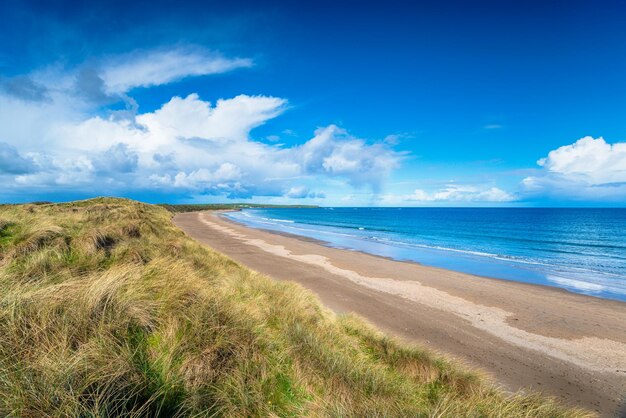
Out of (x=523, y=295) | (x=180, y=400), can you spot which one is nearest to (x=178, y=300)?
(x=180, y=400)

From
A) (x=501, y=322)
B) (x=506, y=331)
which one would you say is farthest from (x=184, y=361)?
(x=501, y=322)

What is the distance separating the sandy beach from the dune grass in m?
3.02

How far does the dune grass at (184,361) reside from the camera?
2928mm

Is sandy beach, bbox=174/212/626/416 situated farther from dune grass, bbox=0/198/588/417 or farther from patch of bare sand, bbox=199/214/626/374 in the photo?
dune grass, bbox=0/198/588/417

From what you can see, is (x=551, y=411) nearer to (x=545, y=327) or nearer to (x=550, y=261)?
(x=545, y=327)

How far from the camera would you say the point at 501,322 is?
448 inches

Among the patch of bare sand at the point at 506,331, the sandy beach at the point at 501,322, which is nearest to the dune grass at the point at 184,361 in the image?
the sandy beach at the point at 501,322

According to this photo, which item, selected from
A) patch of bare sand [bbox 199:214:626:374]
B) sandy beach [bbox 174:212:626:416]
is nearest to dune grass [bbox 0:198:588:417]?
sandy beach [bbox 174:212:626:416]

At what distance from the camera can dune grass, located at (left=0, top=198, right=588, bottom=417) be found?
115 inches

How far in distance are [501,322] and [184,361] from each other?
1186 centimetres

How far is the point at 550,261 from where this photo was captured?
83.1ft

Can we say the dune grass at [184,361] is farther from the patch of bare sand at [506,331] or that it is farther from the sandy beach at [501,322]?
the patch of bare sand at [506,331]

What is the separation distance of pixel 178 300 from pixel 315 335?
2.84 meters

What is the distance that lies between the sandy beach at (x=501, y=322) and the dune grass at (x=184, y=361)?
302 cm
